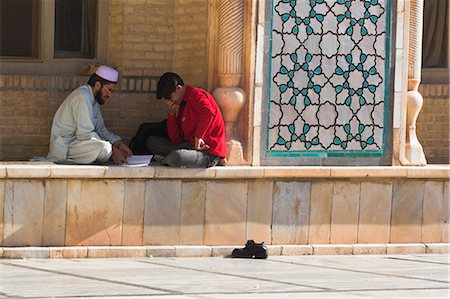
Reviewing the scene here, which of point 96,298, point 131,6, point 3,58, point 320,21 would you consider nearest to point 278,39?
point 320,21

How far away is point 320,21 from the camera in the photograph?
1373 cm

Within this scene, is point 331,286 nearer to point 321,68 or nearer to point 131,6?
point 321,68

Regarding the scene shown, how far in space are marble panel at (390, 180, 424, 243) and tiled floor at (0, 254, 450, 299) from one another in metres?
0.56

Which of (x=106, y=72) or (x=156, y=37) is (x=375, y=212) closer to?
(x=156, y=37)

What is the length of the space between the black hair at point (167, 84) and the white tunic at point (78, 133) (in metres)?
0.62

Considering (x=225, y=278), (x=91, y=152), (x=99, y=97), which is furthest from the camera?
(x=99, y=97)

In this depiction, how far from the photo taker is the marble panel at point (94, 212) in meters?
12.7

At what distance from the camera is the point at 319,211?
13.7 m

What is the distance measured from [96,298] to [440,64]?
21.1 feet

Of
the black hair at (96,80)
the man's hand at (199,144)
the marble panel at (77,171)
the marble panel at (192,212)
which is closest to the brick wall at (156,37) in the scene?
the black hair at (96,80)

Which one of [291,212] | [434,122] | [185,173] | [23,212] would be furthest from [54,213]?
[434,122]

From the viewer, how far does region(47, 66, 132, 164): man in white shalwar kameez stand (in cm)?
1296

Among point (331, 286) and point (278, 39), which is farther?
point (278, 39)

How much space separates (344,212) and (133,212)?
82.1 inches
